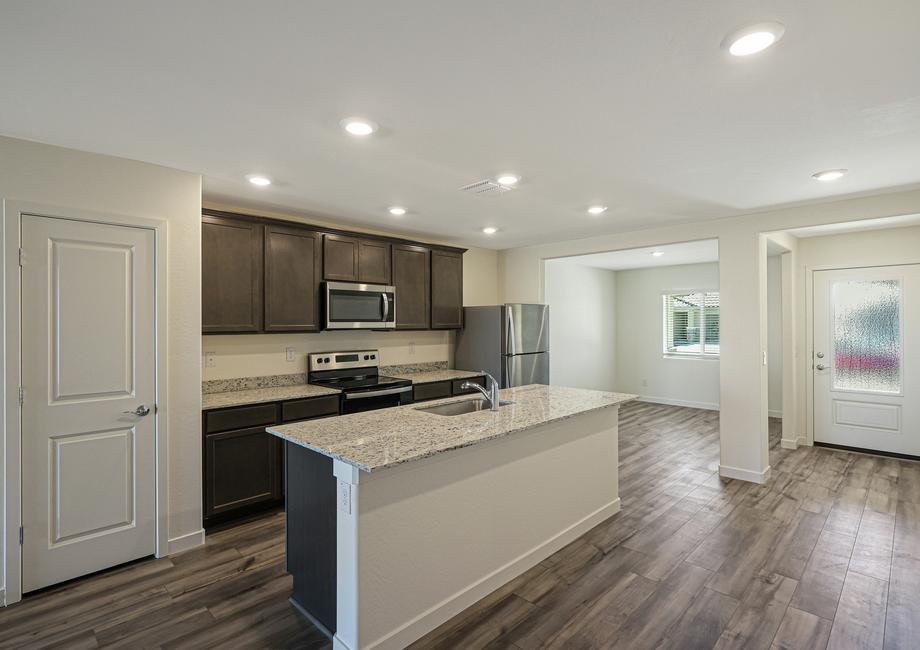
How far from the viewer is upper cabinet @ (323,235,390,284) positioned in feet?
14.2

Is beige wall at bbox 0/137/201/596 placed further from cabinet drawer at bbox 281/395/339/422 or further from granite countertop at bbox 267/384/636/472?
granite countertop at bbox 267/384/636/472

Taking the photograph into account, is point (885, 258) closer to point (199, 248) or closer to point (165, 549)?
point (199, 248)

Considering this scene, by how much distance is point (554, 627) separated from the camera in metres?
2.24

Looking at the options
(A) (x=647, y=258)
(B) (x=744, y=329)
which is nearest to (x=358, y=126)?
(B) (x=744, y=329)

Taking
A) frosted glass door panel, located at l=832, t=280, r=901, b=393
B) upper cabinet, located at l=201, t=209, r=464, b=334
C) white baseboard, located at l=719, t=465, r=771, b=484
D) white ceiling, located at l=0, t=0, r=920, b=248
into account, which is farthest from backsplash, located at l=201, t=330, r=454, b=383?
frosted glass door panel, located at l=832, t=280, r=901, b=393

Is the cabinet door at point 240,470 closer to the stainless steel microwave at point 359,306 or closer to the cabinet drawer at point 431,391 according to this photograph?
the stainless steel microwave at point 359,306

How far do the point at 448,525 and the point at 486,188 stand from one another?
7.44 ft

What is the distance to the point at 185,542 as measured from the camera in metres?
3.04

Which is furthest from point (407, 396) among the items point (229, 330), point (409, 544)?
point (409, 544)

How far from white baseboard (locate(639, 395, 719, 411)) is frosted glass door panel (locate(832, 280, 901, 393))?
235cm

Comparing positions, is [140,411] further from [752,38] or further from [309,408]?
[752,38]

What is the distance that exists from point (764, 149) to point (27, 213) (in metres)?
4.04

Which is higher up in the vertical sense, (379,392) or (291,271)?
(291,271)

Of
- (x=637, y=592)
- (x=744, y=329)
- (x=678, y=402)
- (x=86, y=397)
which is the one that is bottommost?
(x=637, y=592)
